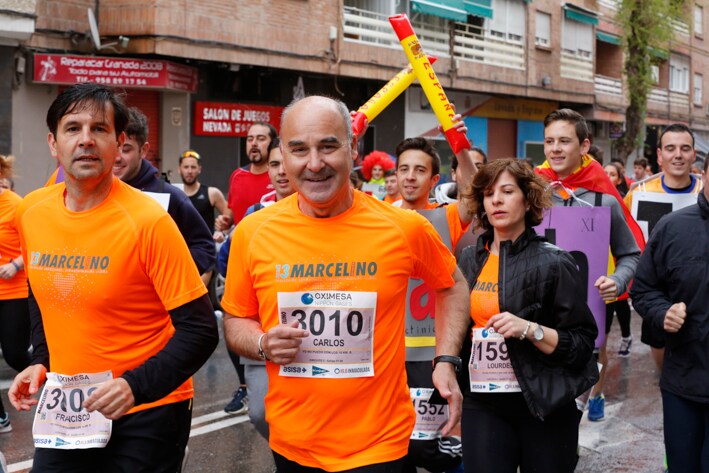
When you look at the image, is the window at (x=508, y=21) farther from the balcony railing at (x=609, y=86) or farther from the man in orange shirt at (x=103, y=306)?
the man in orange shirt at (x=103, y=306)

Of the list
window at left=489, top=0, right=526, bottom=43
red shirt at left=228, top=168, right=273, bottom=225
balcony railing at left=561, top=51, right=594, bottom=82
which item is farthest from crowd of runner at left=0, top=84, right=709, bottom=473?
balcony railing at left=561, top=51, right=594, bottom=82

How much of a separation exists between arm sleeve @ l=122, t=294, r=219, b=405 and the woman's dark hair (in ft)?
5.21

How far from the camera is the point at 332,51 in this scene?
65.9 feet

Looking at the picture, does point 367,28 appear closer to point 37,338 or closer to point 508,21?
point 508,21

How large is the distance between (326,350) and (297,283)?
0.25 meters

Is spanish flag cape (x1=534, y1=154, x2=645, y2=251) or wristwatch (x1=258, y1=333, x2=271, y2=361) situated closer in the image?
wristwatch (x1=258, y1=333, x2=271, y2=361)

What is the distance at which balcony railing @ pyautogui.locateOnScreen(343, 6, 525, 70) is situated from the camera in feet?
69.9

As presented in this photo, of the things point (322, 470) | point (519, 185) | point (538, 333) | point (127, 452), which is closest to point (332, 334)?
point (322, 470)

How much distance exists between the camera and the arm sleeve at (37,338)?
3.63m

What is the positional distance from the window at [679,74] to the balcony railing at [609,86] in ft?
27.8

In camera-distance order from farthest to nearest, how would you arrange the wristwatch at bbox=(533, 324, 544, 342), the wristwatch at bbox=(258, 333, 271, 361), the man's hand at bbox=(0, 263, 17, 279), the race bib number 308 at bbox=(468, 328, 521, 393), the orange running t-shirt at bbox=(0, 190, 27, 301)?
the orange running t-shirt at bbox=(0, 190, 27, 301)
the man's hand at bbox=(0, 263, 17, 279)
the race bib number 308 at bbox=(468, 328, 521, 393)
the wristwatch at bbox=(533, 324, 544, 342)
the wristwatch at bbox=(258, 333, 271, 361)

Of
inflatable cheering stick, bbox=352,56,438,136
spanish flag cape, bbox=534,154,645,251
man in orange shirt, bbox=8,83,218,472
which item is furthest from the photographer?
spanish flag cape, bbox=534,154,645,251

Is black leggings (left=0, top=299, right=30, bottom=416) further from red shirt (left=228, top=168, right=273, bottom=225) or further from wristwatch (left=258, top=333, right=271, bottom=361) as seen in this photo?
wristwatch (left=258, top=333, right=271, bottom=361)

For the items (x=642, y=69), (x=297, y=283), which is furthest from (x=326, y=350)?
(x=642, y=69)
